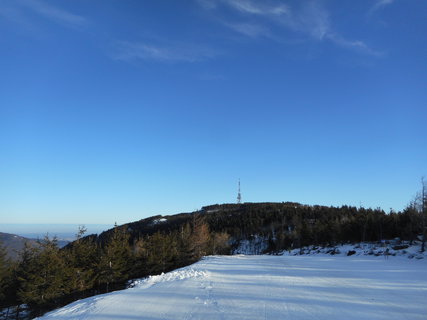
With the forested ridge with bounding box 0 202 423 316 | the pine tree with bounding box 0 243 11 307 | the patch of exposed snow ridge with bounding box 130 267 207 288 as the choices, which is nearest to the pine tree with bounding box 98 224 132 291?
the forested ridge with bounding box 0 202 423 316

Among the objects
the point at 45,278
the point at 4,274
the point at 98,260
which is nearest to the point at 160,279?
the point at 45,278

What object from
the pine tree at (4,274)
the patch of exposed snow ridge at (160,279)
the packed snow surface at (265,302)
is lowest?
the pine tree at (4,274)

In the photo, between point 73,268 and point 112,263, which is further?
point 112,263

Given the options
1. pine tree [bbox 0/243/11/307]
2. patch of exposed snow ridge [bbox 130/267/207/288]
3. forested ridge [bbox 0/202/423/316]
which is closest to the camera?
patch of exposed snow ridge [bbox 130/267/207/288]

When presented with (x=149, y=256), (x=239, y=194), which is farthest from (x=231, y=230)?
(x=149, y=256)

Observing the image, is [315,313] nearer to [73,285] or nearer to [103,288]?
[73,285]

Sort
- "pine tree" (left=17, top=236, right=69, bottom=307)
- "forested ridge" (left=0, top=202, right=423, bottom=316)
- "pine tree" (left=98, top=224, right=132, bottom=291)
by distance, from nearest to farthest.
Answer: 1. "pine tree" (left=17, top=236, right=69, bottom=307)
2. "forested ridge" (left=0, top=202, right=423, bottom=316)
3. "pine tree" (left=98, top=224, right=132, bottom=291)

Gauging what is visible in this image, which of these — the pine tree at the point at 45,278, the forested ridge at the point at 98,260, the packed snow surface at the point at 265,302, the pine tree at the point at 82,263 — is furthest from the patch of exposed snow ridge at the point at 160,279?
the pine tree at the point at 82,263

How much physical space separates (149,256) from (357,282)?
3328cm

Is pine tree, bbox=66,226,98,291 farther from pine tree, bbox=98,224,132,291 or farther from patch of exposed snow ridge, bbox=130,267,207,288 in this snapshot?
patch of exposed snow ridge, bbox=130,267,207,288

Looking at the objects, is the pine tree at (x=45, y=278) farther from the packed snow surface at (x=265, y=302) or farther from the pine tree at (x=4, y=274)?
the packed snow surface at (x=265, y=302)

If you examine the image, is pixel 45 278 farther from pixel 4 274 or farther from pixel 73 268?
pixel 4 274

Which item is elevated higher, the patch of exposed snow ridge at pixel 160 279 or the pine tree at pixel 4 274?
the patch of exposed snow ridge at pixel 160 279

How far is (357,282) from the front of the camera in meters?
15.2
